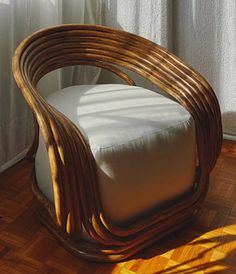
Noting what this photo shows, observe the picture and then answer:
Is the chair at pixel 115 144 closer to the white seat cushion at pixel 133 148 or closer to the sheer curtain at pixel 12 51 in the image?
the white seat cushion at pixel 133 148

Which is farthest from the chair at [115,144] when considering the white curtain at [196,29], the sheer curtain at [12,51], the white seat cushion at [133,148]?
the white curtain at [196,29]

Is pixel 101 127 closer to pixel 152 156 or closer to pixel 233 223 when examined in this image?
pixel 152 156

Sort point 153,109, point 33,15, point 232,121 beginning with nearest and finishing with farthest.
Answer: point 153,109 → point 33,15 → point 232,121

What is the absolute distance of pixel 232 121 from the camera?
5.74 ft

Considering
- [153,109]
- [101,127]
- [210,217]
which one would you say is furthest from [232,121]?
[101,127]

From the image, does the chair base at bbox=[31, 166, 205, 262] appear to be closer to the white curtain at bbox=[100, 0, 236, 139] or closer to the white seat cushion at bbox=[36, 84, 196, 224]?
the white seat cushion at bbox=[36, 84, 196, 224]

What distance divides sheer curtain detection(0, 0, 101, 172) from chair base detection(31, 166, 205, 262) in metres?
0.28

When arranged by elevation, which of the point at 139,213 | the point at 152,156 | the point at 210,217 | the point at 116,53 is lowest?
the point at 210,217

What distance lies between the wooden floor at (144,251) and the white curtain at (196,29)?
18.6 inches

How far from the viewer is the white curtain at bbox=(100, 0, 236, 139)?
5.31 ft

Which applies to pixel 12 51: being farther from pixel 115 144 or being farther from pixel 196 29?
pixel 196 29

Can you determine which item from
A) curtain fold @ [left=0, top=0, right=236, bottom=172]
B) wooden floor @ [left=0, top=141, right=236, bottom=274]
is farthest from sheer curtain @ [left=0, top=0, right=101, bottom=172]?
wooden floor @ [left=0, top=141, right=236, bottom=274]

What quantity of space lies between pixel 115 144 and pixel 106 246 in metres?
0.27

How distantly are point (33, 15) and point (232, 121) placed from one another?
83 centimetres
